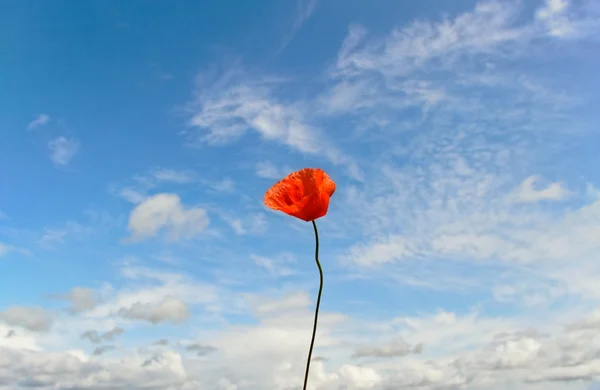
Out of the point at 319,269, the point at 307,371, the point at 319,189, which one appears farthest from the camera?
the point at 319,189

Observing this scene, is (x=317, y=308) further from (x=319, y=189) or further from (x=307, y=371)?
(x=319, y=189)

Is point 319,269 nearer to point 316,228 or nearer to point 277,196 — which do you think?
point 316,228

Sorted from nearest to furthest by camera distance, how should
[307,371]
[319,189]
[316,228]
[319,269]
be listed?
[307,371] → [319,269] → [316,228] → [319,189]

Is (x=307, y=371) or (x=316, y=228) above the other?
A: (x=316, y=228)

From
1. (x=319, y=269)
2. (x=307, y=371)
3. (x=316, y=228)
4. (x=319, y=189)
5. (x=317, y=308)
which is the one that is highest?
(x=319, y=189)

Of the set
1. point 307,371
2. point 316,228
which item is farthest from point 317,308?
point 316,228

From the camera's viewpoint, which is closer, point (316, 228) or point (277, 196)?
point (316, 228)
